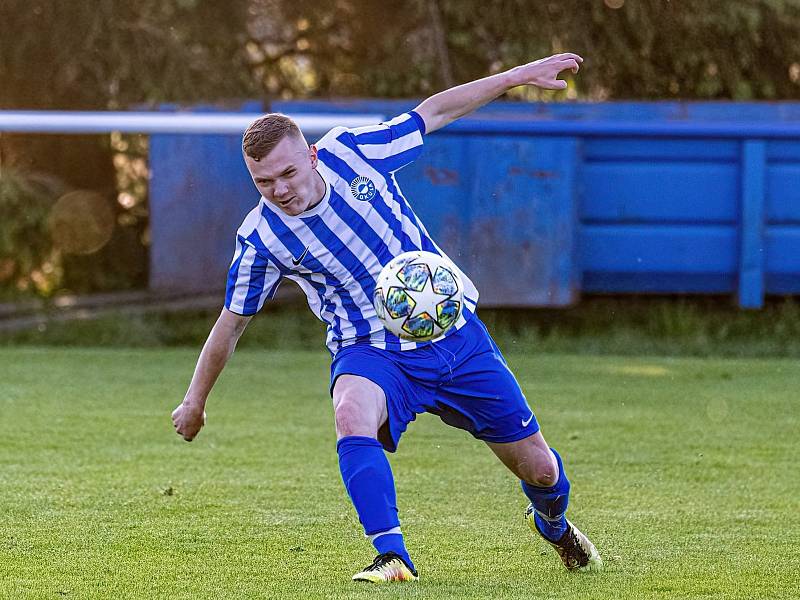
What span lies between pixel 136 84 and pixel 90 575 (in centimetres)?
796

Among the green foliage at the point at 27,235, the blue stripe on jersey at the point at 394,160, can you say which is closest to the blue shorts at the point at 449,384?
the blue stripe on jersey at the point at 394,160

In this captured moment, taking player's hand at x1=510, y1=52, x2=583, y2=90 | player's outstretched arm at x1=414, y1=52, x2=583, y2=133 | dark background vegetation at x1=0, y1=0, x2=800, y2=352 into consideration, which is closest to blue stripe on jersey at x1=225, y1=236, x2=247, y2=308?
player's outstretched arm at x1=414, y1=52, x2=583, y2=133

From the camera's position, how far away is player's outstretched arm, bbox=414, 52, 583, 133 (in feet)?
15.0

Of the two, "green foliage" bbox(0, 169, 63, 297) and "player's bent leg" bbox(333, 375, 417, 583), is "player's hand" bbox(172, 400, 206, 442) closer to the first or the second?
"player's bent leg" bbox(333, 375, 417, 583)

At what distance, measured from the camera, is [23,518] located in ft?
16.8

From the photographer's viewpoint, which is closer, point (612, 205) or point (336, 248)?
point (336, 248)

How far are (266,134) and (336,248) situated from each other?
43 cm

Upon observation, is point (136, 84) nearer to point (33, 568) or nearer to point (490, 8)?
point (490, 8)

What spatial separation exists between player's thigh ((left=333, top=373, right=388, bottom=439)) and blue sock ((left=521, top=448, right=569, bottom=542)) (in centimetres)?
60

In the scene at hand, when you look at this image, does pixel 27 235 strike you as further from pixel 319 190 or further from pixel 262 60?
pixel 319 190

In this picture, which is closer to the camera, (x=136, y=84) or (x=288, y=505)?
(x=288, y=505)

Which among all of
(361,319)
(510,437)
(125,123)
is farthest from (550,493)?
(125,123)

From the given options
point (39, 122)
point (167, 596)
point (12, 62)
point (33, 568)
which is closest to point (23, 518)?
point (33, 568)

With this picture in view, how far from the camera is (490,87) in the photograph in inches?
181
